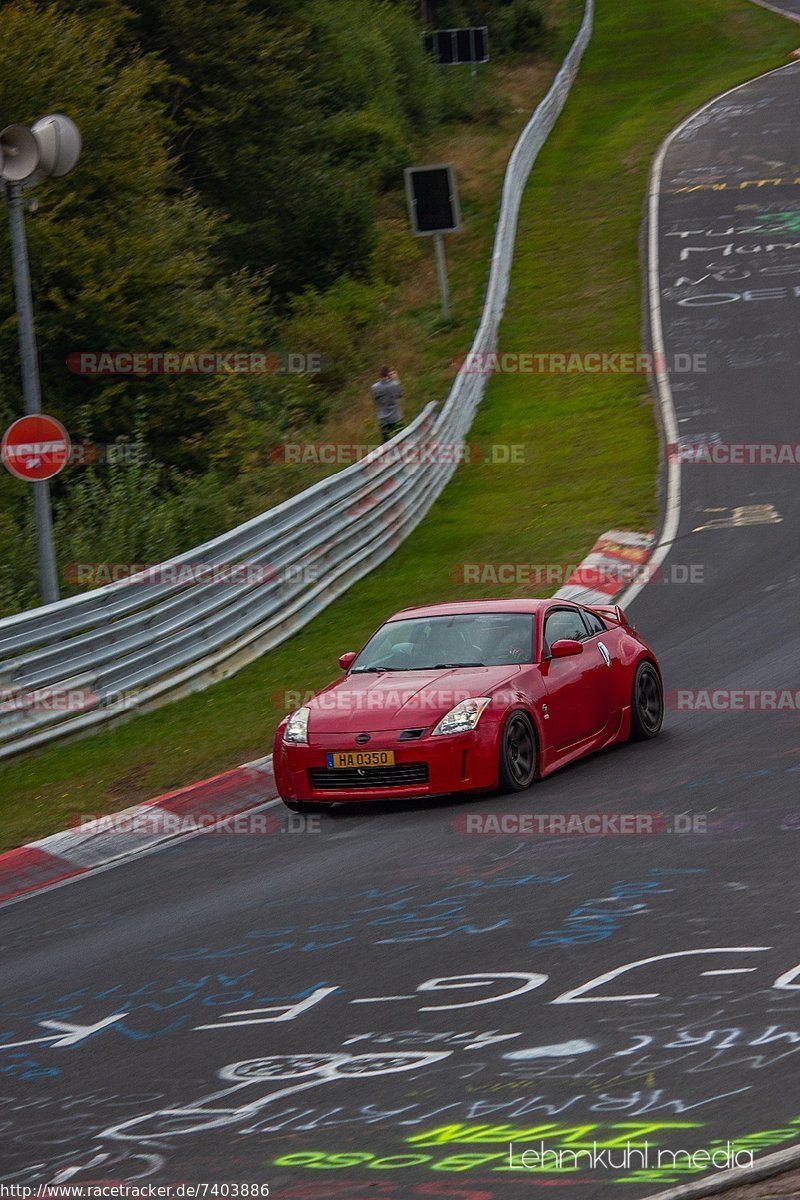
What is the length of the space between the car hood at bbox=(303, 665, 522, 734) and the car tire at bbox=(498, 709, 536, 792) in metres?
0.29

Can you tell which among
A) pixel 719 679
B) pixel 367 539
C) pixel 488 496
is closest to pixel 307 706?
pixel 719 679

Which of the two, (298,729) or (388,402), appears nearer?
(298,729)

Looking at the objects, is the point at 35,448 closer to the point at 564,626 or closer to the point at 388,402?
the point at 564,626

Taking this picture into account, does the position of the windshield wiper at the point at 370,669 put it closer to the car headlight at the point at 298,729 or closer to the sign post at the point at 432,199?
the car headlight at the point at 298,729

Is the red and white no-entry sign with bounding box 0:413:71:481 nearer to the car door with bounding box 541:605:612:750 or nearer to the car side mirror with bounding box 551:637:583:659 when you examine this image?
the car door with bounding box 541:605:612:750

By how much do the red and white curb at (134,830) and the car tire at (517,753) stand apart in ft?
6.70

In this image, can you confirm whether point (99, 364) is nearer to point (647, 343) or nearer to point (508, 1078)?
point (647, 343)

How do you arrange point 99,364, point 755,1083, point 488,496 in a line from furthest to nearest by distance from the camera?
1. point 99,364
2. point 488,496
3. point 755,1083

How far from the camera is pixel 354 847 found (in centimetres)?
1061

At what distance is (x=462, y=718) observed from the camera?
1132 centimetres

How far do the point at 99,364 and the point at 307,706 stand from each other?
1583 centimetres

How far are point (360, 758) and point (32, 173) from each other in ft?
20.4

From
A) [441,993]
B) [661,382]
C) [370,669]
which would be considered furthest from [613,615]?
[661,382]

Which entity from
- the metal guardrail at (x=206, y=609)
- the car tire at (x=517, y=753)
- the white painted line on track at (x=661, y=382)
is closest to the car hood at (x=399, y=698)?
the car tire at (x=517, y=753)
